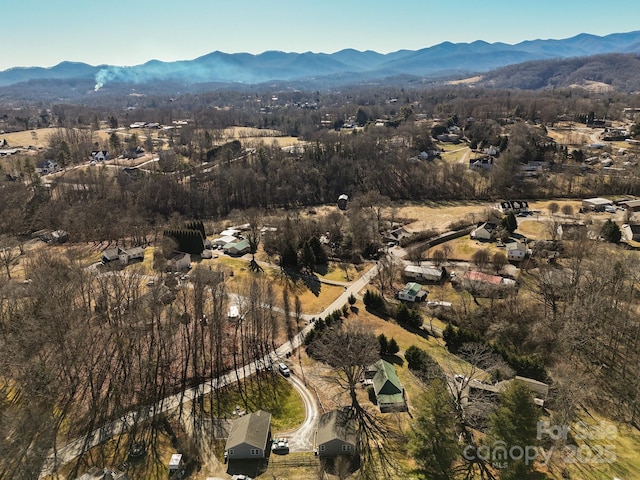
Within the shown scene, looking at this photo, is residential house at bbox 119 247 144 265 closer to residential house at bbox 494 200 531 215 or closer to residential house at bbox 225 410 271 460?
residential house at bbox 225 410 271 460

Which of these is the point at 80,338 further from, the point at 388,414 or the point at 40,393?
the point at 388,414

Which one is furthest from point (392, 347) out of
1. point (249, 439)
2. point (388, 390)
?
point (249, 439)

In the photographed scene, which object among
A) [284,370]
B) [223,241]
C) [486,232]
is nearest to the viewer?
[284,370]

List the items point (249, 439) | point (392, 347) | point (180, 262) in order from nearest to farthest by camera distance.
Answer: point (249, 439)
point (392, 347)
point (180, 262)

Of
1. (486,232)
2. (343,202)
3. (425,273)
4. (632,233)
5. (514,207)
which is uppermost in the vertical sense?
(632,233)

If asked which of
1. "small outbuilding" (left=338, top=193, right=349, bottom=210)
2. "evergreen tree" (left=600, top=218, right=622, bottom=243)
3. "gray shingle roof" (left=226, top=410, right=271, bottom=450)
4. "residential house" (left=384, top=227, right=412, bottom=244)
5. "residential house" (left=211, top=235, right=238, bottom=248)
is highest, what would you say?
"evergreen tree" (left=600, top=218, right=622, bottom=243)

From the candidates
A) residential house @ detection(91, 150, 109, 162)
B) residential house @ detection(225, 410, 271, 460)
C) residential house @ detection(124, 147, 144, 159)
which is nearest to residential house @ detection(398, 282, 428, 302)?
residential house @ detection(225, 410, 271, 460)

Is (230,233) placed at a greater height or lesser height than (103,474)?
lesser

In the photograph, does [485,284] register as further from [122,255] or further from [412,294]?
[122,255]
